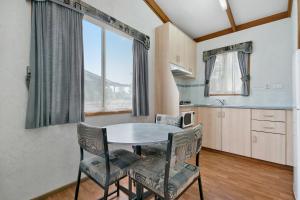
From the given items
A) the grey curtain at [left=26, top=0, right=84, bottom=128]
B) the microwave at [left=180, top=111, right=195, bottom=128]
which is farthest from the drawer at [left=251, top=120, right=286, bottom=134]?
the grey curtain at [left=26, top=0, right=84, bottom=128]

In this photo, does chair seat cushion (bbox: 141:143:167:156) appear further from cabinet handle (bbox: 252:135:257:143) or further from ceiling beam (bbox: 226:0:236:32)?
ceiling beam (bbox: 226:0:236:32)

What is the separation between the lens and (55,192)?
66.4 inches

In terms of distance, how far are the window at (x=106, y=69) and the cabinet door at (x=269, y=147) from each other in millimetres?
2256

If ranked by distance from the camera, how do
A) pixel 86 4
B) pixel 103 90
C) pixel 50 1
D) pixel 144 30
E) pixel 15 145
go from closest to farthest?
pixel 15 145 → pixel 50 1 → pixel 86 4 → pixel 103 90 → pixel 144 30

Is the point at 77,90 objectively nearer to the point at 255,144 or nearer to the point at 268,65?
the point at 255,144

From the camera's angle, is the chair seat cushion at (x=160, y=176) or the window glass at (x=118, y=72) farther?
the window glass at (x=118, y=72)

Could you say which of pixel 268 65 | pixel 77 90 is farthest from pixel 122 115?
pixel 268 65

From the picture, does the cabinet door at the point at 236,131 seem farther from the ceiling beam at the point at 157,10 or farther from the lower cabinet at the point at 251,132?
the ceiling beam at the point at 157,10

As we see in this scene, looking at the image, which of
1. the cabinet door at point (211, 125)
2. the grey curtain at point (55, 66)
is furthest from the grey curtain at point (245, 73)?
the grey curtain at point (55, 66)

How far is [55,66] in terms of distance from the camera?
1.60 meters

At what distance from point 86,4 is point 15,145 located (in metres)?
1.74

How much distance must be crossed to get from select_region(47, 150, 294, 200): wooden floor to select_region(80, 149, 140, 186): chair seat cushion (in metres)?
0.55

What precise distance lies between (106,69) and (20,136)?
1321 millimetres

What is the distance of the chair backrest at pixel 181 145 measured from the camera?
Answer: 37.3 inches
